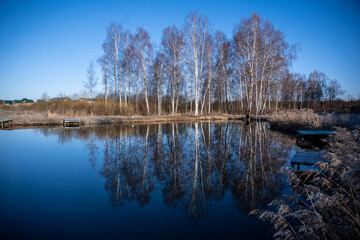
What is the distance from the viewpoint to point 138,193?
4.50 metres

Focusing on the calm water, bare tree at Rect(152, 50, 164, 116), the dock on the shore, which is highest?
bare tree at Rect(152, 50, 164, 116)

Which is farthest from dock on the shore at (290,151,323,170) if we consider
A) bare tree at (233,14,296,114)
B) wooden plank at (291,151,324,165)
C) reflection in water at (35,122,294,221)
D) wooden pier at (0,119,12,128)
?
wooden pier at (0,119,12,128)

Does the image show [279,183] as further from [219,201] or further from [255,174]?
[219,201]

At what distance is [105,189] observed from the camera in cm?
470

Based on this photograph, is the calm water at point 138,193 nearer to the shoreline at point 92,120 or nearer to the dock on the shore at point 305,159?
the dock on the shore at point 305,159

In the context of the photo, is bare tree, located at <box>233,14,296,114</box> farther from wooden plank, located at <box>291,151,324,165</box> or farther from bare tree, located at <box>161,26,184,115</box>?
wooden plank, located at <box>291,151,324,165</box>

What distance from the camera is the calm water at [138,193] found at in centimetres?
321

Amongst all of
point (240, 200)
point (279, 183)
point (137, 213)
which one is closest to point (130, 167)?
point (137, 213)

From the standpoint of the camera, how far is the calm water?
10.5ft

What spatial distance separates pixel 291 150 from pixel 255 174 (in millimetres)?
3534

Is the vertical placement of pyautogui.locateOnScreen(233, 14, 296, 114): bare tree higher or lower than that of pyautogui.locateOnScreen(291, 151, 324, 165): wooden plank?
higher

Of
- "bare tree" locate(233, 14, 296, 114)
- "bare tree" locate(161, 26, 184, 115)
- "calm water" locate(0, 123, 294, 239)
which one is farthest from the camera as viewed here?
"bare tree" locate(161, 26, 184, 115)

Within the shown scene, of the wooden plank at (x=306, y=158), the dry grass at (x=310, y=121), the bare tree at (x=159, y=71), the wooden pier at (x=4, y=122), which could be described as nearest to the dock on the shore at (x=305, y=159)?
the wooden plank at (x=306, y=158)

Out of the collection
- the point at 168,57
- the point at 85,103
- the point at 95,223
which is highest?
the point at 168,57
